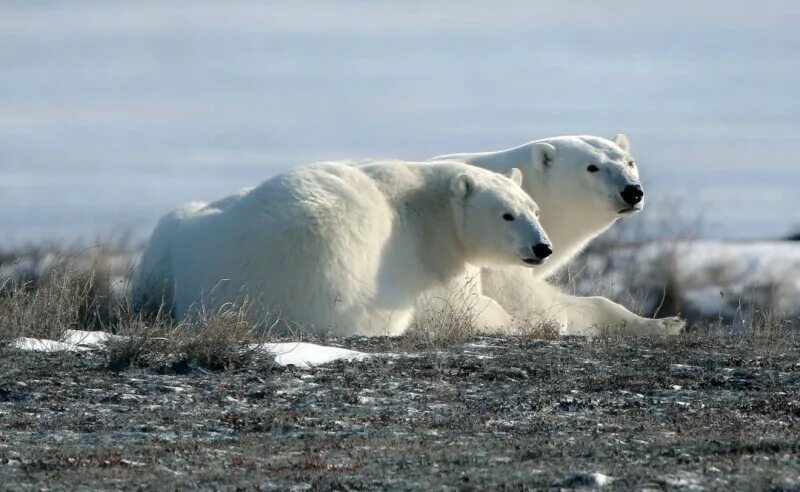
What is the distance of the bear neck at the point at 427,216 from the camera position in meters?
10.1

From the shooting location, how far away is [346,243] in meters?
9.38

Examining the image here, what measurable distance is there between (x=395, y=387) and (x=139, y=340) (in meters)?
1.49

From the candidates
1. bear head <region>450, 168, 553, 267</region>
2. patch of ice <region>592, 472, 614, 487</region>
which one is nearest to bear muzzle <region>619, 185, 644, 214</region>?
bear head <region>450, 168, 553, 267</region>

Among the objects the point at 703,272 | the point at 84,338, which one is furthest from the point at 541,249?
the point at 703,272

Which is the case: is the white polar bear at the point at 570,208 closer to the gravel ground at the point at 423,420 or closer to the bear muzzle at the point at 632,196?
the bear muzzle at the point at 632,196

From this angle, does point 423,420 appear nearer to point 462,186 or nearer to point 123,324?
point 123,324

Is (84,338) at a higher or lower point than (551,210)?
lower

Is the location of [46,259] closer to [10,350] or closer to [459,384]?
[10,350]

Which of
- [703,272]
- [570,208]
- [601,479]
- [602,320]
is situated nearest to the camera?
[601,479]

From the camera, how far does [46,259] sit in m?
12.5

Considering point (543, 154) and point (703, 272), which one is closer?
point (543, 154)

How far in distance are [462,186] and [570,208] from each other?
6.39ft

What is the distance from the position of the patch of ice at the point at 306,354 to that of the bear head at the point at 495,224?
2.26 meters

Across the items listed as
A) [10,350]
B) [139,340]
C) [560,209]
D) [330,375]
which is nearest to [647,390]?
[330,375]
